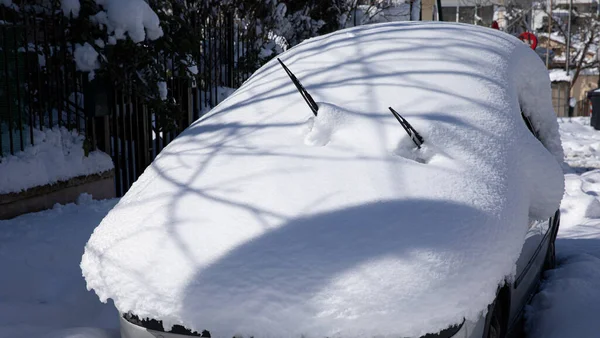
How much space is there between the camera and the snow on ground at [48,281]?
10.7 feet

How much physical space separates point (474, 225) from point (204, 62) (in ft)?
20.5

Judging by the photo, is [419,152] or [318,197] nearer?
[318,197]

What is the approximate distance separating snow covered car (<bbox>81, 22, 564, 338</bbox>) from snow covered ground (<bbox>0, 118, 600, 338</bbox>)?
23 cm

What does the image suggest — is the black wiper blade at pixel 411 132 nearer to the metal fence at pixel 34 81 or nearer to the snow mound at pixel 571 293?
the snow mound at pixel 571 293

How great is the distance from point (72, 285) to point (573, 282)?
2.89m

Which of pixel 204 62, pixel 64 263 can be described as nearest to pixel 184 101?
pixel 204 62

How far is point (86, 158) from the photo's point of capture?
5.66 m

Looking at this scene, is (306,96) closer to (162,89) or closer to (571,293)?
(571,293)

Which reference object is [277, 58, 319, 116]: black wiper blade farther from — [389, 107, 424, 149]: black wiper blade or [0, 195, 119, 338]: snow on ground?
[0, 195, 119, 338]: snow on ground

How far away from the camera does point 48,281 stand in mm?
3840

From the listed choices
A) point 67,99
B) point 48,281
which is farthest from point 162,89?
point 48,281

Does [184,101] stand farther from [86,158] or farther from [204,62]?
[86,158]

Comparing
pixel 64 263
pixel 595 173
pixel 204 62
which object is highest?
pixel 204 62

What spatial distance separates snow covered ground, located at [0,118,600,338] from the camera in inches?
127
